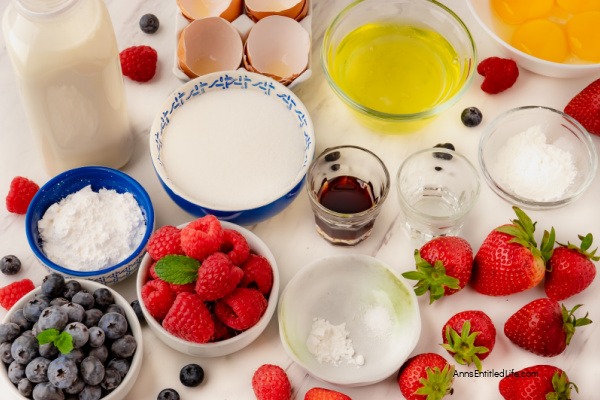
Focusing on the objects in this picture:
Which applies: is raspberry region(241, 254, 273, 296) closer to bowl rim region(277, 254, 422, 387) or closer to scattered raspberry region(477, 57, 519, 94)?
bowl rim region(277, 254, 422, 387)

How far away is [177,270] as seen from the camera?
1.59 m

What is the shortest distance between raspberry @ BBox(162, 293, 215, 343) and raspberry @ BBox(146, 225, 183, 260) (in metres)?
0.09

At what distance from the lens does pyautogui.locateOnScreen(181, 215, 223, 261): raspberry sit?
160 cm

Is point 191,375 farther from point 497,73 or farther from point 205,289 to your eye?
point 497,73

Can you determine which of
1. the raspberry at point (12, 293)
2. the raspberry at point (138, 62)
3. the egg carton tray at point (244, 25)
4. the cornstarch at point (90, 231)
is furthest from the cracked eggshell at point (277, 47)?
the raspberry at point (12, 293)

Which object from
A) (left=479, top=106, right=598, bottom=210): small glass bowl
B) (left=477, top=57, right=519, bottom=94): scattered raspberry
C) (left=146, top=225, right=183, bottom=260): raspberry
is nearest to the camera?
(left=146, top=225, right=183, bottom=260): raspberry

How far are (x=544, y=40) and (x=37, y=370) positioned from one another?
1222 millimetres

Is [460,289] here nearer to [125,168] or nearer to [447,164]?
[447,164]

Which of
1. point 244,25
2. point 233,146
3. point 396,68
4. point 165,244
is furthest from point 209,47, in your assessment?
point 165,244

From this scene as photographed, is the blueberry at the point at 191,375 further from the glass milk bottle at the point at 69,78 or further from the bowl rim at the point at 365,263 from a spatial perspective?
the glass milk bottle at the point at 69,78

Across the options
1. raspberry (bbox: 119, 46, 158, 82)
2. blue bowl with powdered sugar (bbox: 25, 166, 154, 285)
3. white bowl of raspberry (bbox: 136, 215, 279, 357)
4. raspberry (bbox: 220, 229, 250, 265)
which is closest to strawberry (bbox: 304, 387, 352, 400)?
white bowl of raspberry (bbox: 136, 215, 279, 357)

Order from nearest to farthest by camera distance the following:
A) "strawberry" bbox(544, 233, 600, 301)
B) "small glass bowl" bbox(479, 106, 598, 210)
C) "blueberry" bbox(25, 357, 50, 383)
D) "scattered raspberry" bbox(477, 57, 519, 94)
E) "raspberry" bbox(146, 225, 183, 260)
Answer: "blueberry" bbox(25, 357, 50, 383) → "raspberry" bbox(146, 225, 183, 260) → "strawberry" bbox(544, 233, 600, 301) → "small glass bowl" bbox(479, 106, 598, 210) → "scattered raspberry" bbox(477, 57, 519, 94)

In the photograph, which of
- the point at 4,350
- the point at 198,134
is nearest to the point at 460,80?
the point at 198,134

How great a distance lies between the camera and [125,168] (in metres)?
1.92
